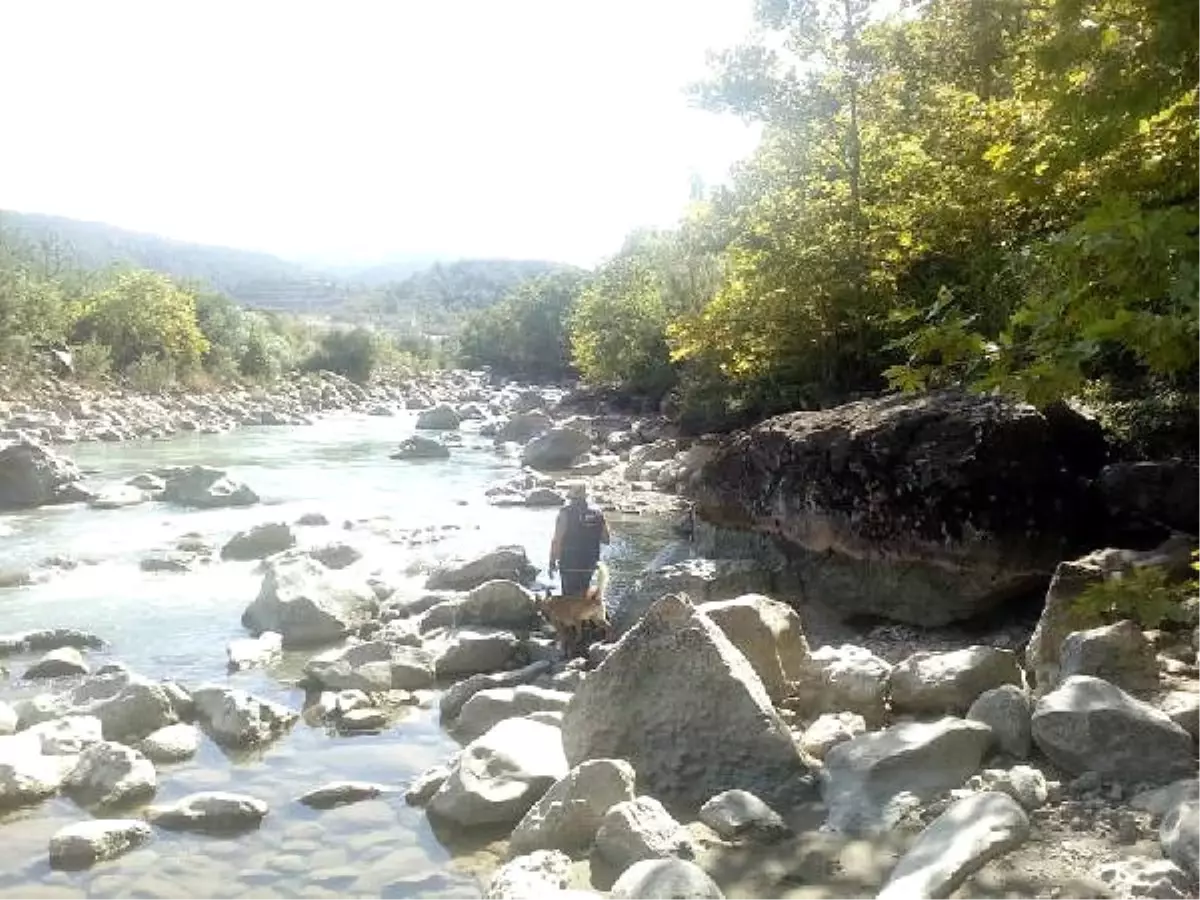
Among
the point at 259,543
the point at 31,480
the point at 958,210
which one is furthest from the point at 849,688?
the point at 31,480

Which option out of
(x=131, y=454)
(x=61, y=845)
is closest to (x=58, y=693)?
(x=61, y=845)

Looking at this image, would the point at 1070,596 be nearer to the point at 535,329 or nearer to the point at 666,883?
the point at 666,883

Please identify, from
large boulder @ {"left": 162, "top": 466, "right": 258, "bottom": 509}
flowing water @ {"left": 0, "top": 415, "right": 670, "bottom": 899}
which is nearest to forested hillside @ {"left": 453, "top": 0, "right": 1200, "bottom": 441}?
flowing water @ {"left": 0, "top": 415, "right": 670, "bottom": 899}

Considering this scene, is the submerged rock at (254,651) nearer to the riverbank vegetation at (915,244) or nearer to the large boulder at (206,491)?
the riverbank vegetation at (915,244)

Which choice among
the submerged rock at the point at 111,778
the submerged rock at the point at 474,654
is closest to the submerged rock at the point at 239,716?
the submerged rock at the point at 111,778

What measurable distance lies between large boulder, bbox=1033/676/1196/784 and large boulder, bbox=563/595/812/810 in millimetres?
1487

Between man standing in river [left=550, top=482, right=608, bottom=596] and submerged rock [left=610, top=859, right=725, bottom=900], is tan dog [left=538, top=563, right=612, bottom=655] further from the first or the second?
submerged rock [left=610, top=859, right=725, bottom=900]

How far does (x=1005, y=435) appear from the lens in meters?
10.4

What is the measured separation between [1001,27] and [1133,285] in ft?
56.1

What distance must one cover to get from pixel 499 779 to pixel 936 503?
5.52m

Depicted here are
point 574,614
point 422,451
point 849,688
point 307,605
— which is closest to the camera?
point 849,688

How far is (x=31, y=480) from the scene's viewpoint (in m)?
22.3

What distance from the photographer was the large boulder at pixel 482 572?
47.0ft

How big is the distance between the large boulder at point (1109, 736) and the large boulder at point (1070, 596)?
923mm
